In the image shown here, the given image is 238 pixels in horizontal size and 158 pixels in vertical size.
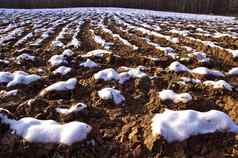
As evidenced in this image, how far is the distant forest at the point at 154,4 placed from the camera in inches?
1182

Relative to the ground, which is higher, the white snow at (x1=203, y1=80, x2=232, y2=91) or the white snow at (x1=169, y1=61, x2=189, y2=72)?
the white snow at (x1=203, y1=80, x2=232, y2=91)

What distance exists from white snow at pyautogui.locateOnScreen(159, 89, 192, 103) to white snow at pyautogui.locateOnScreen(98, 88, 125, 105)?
1.32 feet

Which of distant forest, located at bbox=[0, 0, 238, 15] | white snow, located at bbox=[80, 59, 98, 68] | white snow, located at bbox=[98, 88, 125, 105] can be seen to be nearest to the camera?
white snow, located at bbox=[98, 88, 125, 105]

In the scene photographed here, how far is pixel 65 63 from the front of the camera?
17.5 feet

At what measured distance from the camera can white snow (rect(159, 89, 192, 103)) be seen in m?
3.54

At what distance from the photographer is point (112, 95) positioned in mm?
3740

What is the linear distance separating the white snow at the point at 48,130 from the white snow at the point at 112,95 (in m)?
0.73

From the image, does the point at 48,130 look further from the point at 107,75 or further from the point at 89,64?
the point at 89,64

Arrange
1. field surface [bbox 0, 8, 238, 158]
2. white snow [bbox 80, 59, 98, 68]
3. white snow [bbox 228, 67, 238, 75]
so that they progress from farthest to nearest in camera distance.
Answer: white snow [bbox 80, 59, 98, 68]
white snow [bbox 228, 67, 238, 75]
field surface [bbox 0, 8, 238, 158]

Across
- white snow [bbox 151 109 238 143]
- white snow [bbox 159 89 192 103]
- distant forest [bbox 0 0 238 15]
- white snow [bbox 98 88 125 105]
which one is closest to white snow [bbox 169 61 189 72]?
white snow [bbox 159 89 192 103]

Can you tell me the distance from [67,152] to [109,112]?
83cm

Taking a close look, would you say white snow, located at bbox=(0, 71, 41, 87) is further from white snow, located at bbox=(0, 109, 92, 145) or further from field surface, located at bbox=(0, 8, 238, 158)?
white snow, located at bbox=(0, 109, 92, 145)

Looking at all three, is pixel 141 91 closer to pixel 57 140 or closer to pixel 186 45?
pixel 57 140

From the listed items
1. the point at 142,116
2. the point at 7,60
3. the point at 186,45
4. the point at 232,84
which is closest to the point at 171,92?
the point at 142,116
